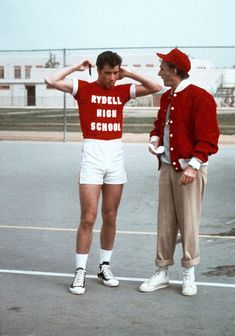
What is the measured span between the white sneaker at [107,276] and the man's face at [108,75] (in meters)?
1.52

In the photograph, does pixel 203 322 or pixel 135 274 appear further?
pixel 135 274

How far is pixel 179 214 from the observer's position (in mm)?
5523

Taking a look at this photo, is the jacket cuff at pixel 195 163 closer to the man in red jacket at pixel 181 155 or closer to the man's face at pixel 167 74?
the man in red jacket at pixel 181 155

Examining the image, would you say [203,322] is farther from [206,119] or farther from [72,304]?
[206,119]

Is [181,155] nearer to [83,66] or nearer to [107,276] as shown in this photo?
[83,66]

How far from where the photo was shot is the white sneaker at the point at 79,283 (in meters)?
5.50

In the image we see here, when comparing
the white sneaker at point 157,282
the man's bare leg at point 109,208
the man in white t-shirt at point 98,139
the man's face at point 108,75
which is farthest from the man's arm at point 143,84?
the white sneaker at point 157,282

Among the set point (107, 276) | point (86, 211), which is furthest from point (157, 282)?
point (86, 211)

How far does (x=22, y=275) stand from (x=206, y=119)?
7.06ft

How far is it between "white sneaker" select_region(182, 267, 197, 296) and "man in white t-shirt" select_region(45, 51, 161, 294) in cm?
79

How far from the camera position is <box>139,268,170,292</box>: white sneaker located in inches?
221

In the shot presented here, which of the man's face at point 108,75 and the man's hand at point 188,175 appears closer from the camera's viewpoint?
the man's hand at point 188,175

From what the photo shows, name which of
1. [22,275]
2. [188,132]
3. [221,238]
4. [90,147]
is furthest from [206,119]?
[221,238]

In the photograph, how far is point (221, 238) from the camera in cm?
776
